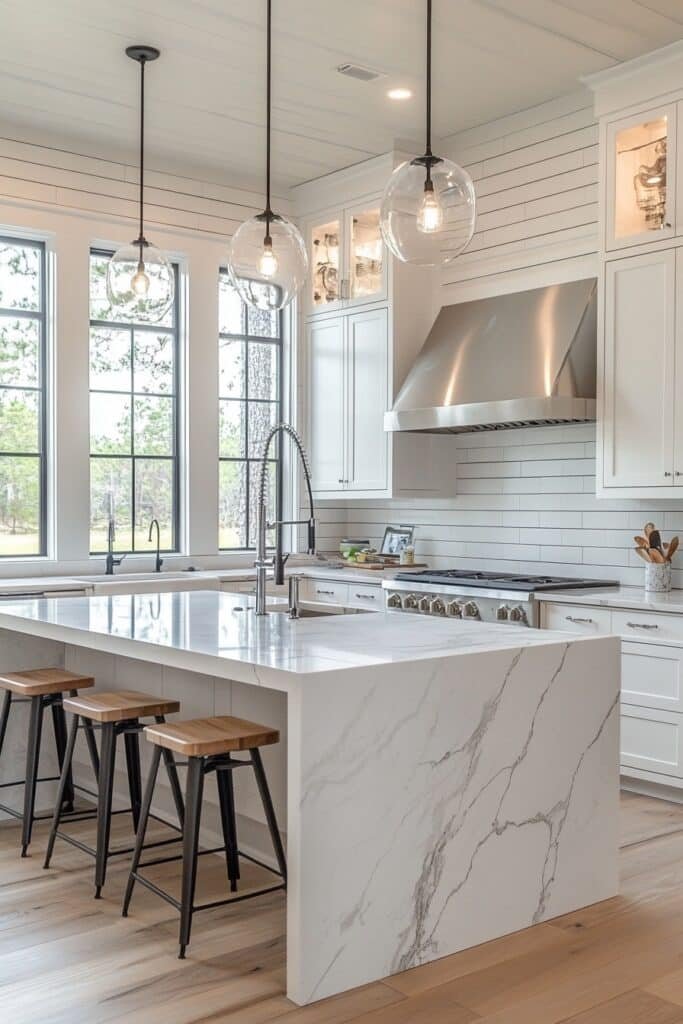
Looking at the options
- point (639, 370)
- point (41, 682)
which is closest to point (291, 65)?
point (639, 370)

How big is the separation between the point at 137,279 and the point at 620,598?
2439 millimetres

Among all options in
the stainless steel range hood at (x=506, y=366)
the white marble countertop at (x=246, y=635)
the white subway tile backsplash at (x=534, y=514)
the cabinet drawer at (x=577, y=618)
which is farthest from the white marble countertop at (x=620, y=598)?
the white marble countertop at (x=246, y=635)

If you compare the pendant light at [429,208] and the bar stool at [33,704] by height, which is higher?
the pendant light at [429,208]

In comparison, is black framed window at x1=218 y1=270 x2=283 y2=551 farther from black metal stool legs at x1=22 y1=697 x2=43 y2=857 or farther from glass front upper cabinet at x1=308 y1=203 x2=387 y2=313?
black metal stool legs at x1=22 y1=697 x2=43 y2=857

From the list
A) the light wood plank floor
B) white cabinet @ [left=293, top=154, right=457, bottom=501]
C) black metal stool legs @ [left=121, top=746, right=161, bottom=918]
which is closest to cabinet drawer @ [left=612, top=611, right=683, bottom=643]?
the light wood plank floor

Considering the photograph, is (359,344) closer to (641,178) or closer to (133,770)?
(641,178)

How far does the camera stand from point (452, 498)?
6.35 meters

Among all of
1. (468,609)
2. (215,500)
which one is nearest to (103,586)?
(215,500)

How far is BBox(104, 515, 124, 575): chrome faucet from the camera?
6012 mm

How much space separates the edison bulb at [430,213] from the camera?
2943mm

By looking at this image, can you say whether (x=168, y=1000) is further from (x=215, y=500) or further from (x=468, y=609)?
(x=215, y=500)

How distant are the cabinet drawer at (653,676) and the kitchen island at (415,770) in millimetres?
1172

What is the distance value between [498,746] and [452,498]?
3.33m

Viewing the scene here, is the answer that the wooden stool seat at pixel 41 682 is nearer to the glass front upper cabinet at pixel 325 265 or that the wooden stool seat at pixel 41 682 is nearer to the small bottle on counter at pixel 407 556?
the small bottle on counter at pixel 407 556
